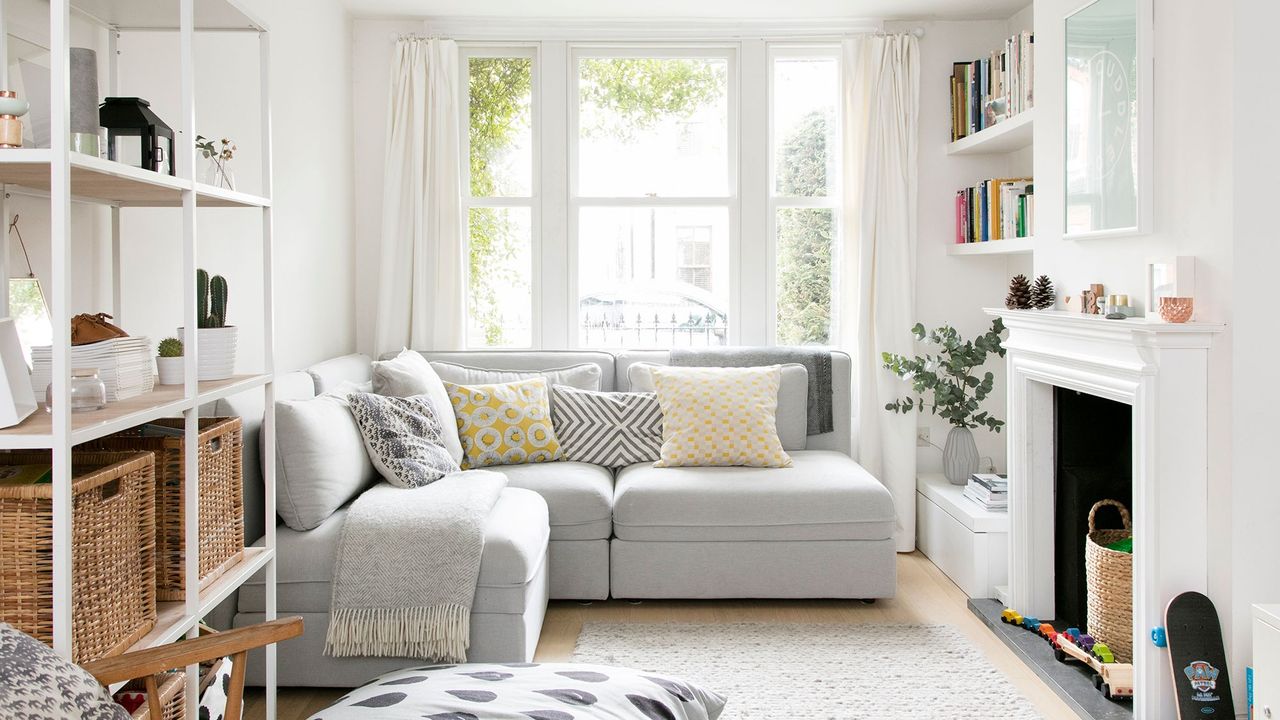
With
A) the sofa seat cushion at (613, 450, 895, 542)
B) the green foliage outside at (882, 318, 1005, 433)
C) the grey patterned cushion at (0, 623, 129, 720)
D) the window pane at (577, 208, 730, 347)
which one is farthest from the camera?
the window pane at (577, 208, 730, 347)

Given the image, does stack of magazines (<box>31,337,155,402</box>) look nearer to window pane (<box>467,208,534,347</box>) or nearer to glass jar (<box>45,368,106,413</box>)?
glass jar (<box>45,368,106,413</box>)

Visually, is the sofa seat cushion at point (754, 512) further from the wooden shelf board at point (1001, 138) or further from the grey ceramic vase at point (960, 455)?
the wooden shelf board at point (1001, 138)

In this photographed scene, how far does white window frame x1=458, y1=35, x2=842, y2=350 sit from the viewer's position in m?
4.91

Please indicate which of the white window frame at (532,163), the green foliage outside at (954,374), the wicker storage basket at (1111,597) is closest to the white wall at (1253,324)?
the wicker storage basket at (1111,597)

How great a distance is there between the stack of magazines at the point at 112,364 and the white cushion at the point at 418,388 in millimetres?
1909

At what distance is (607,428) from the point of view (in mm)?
4355

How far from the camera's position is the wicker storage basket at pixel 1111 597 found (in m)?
3.04

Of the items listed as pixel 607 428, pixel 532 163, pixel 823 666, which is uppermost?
pixel 532 163

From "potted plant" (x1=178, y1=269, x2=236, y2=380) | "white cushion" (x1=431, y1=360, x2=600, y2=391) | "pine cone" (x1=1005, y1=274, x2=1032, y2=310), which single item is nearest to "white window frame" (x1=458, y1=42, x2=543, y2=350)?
"white cushion" (x1=431, y1=360, x2=600, y2=391)

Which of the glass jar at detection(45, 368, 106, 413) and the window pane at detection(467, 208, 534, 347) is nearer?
the glass jar at detection(45, 368, 106, 413)

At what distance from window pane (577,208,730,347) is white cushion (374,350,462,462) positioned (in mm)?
1125

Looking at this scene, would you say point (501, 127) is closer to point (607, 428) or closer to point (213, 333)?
point (607, 428)

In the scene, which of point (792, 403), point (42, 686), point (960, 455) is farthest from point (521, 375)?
point (42, 686)

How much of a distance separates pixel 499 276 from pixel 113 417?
3370 millimetres
